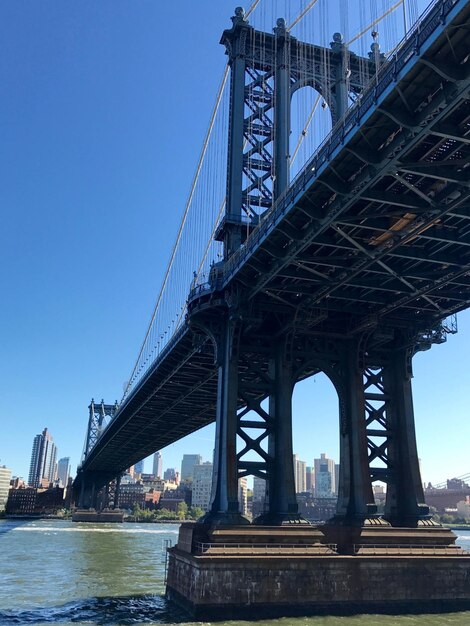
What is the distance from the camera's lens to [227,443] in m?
32.3

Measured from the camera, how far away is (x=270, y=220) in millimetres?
28141

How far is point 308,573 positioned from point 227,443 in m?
7.41

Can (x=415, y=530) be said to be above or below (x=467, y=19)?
below

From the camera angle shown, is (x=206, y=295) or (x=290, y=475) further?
(x=206, y=295)

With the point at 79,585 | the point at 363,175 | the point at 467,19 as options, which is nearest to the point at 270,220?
the point at 363,175

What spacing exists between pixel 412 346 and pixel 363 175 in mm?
17399

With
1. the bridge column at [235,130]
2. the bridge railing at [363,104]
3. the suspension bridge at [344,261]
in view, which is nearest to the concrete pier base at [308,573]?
the suspension bridge at [344,261]

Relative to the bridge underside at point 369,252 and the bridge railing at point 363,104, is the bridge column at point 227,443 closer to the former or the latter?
the bridge underside at point 369,252

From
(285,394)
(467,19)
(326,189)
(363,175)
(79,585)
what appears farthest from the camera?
(79,585)

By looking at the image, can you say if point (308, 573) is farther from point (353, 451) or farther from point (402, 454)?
point (402, 454)

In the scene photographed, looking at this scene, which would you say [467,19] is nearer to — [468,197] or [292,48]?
[468,197]

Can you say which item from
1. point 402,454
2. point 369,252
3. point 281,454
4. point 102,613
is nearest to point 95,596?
point 102,613

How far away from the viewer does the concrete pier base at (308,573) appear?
2664cm

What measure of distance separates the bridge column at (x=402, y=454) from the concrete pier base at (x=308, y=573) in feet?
9.38
